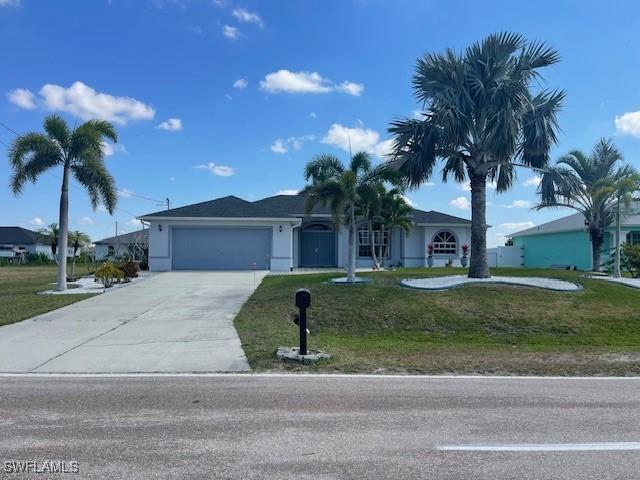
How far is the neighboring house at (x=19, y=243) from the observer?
64875 millimetres

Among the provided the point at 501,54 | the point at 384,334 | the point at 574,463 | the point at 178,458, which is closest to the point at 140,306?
the point at 384,334

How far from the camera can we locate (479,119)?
1578 cm

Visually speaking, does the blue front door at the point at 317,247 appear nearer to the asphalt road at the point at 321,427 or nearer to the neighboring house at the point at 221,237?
the neighboring house at the point at 221,237

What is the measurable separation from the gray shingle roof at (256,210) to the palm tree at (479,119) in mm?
11065

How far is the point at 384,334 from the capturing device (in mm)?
11742

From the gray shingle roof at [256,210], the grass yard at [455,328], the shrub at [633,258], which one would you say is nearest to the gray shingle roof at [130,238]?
the gray shingle roof at [256,210]

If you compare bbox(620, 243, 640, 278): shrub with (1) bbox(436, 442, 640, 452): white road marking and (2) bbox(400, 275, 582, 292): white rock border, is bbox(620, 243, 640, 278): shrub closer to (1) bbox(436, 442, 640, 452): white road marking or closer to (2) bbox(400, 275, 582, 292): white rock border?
(2) bbox(400, 275, 582, 292): white rock border

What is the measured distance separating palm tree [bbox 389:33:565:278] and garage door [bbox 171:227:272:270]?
36.5 ft

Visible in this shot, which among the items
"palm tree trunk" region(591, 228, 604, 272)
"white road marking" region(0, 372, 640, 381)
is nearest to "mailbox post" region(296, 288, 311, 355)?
"white road marking" region(0, 372, 640, 381)

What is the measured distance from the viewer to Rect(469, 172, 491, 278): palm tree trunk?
16.1 metres

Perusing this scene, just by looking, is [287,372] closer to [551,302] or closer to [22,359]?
[22,359]

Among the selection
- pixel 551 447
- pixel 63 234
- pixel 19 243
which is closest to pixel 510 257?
pixel 63 234

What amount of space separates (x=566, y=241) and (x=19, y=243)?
215 ft

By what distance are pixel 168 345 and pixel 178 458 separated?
534 centimetres
